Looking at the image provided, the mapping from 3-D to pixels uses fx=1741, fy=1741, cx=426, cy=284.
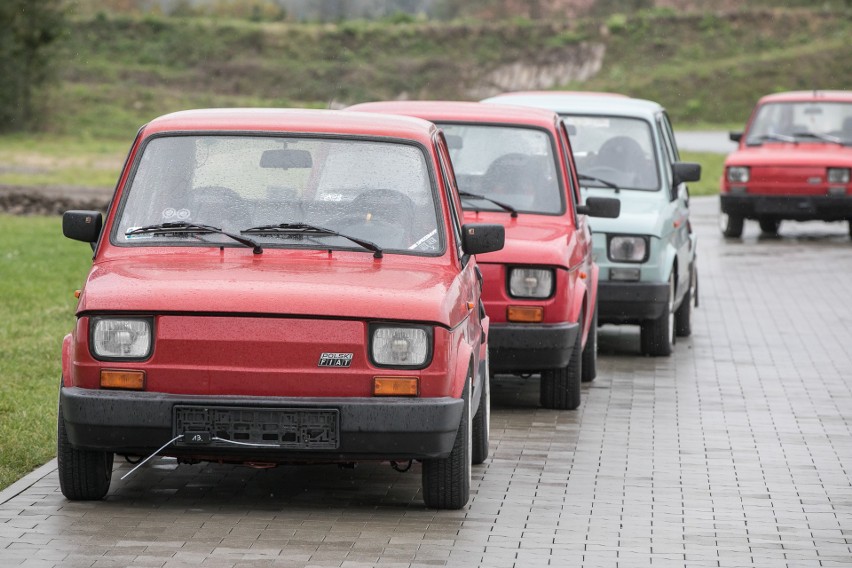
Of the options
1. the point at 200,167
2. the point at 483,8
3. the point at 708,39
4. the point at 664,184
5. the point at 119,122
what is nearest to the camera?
the point at 200,167

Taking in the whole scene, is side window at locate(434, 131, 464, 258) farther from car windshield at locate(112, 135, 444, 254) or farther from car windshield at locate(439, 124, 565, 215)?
car windshield at locate(439, 124, 565, 215)

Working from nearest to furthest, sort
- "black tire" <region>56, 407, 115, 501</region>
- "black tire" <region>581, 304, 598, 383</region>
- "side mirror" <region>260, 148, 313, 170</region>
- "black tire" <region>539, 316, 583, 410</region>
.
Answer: "black tire" <region>56, 407, 115, 501</region>
"side mirror" <region>260, 148, 313, 170</region>
"black tire" <region>539, 316, 583, 410</region>
"black tire" <region>581, 304, 598, 383</region>

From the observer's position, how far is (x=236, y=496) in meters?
7.67

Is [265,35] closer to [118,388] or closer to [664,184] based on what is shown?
[664,184]

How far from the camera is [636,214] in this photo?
1273 centimetres

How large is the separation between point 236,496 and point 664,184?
21.4 ft

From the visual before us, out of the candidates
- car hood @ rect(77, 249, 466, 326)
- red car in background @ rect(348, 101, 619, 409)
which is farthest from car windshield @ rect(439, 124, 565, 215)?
car hood @ rect(77, 249, 466, 326)

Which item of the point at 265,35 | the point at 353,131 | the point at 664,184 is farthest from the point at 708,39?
the point at 353,131

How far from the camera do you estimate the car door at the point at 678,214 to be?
1338 centimetres

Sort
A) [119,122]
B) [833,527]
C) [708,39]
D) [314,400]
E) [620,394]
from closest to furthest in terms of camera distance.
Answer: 1. [314,400]
2. [833,527]
3. [620,394]
4. [119,122]
5. [708,39]

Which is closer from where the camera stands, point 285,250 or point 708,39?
point 285,250

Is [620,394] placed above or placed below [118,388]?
below

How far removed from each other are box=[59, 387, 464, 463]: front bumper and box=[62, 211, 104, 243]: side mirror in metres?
1.10

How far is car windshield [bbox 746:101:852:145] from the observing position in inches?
938
